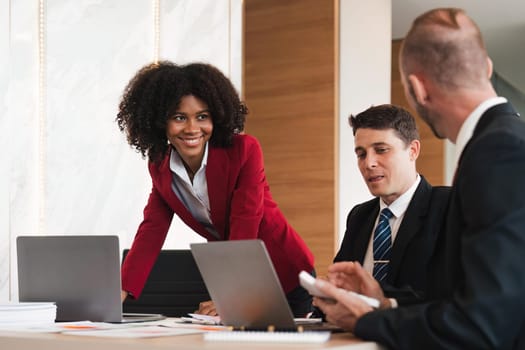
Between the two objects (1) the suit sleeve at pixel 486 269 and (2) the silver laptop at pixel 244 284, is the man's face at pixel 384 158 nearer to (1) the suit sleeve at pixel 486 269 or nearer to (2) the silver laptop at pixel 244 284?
(2) the silver laptop at pixel 244 284

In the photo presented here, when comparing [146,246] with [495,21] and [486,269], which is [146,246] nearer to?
[486,269]

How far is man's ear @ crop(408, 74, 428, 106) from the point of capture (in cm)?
169

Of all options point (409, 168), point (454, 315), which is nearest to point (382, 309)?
point (454, 315)

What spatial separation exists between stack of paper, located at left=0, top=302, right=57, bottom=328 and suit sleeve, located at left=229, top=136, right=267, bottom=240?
736 millimetres

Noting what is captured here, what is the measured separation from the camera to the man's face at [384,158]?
9.20ft

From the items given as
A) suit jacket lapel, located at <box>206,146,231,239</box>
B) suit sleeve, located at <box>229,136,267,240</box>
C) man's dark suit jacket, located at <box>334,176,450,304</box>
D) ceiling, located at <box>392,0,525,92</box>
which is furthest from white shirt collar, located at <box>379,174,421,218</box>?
ceiling, located at <box>392,0,525,92</box>

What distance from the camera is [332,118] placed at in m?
6.29

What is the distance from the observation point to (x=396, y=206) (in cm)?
267

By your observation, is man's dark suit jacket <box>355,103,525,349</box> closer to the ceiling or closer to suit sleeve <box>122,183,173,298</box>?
suit sleeve <box>122,183,173,298</box>

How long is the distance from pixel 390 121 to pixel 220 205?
25.1 inches

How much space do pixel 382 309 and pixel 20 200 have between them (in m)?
2.14

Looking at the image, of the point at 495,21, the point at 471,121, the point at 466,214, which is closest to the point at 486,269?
the point at 466,214

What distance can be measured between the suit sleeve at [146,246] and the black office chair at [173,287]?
0.79ft

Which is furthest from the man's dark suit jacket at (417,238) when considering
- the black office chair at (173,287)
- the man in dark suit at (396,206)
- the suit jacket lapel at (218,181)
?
the black office chair at (173,287)
